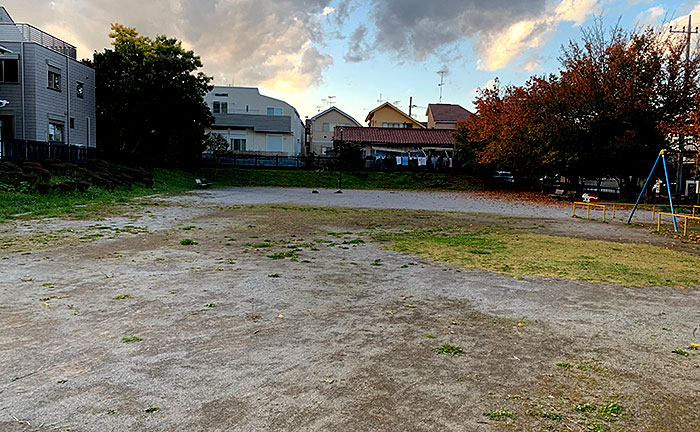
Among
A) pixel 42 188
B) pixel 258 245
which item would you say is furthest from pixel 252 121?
pixel 258 245

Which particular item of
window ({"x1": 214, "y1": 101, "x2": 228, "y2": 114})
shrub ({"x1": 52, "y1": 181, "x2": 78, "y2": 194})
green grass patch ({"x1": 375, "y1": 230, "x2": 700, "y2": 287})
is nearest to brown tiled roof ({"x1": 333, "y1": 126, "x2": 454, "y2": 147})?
window ({"x1": 214, "y1": 101, "x2": 228, "y2": 114})

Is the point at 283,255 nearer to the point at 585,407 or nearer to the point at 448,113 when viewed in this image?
the point at 585,407

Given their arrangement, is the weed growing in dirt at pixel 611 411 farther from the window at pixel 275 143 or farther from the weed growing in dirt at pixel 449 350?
the window at pixel 275 143

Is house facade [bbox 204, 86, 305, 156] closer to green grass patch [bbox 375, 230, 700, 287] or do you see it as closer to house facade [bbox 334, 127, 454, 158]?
house facade [bbox 334, 127, 454, 158]

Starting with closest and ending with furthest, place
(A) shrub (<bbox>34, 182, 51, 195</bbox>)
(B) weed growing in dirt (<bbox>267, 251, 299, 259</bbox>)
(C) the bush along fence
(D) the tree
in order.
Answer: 1. (B) weed growing in dirt (<bbox>267, 251, 299, 259</bbox>)
2. (A) shrub (<bbox>34, 182, 51, 195</bbox>)
3. (D) the tree
4. (C) the bush along fence

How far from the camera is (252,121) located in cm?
4922

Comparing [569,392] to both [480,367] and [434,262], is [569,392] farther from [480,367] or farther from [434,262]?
[434,262]

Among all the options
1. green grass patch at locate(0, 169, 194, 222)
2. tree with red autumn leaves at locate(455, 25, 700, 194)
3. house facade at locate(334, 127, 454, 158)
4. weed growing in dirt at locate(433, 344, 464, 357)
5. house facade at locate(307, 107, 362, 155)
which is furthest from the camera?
house facade at locate(307, 107, 362, 155)

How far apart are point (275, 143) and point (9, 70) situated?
26561 mm

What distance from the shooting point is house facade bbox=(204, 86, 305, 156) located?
49.1 meters

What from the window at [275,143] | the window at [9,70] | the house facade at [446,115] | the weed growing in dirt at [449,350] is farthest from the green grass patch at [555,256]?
the house facade at [446,115]

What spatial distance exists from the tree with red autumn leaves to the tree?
64.2ft

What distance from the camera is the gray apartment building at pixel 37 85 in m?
24.9

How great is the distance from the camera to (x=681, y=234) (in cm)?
1304
